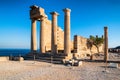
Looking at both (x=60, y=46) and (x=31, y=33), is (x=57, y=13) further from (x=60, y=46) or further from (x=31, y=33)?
(x=60, y=46)

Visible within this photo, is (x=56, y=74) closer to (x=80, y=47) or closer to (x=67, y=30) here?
(x=67, y=30)

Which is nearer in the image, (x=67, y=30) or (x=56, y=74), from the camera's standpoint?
(x=56, y=74)

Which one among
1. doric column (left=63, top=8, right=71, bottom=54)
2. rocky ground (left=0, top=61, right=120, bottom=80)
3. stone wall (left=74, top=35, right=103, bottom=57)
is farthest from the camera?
stone wall (left=74, top=35, right=103, bottom=57)

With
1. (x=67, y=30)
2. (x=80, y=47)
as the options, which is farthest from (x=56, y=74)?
(x=80, y=47)

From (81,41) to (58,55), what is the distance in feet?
52.3

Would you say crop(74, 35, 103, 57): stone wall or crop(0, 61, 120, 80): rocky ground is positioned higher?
crop(74, 35, 103, 57): stone wall

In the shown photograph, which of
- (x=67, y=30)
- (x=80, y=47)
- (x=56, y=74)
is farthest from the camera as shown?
(x=80, y=47)

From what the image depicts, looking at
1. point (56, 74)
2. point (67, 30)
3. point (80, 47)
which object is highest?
point (67, 30)

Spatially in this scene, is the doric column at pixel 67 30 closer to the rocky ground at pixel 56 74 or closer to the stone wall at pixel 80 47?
the stone wall at pixel 80 47

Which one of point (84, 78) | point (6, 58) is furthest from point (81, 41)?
point (84, 78)

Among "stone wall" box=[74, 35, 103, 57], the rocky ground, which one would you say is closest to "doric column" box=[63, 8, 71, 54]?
"stone wall" box=[74, 35, 103, 57]

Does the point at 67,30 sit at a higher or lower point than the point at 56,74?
higher

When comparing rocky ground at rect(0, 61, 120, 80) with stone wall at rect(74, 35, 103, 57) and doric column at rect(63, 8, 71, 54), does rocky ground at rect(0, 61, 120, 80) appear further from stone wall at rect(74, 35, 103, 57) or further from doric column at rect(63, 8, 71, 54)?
stone wall at rect(74, 35, 103, 57)

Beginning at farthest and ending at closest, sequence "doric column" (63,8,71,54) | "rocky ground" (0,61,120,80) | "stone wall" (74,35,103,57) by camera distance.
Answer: "stone wall" (74,35,103,57) → "doric column" (63,8,71,54) → "rocky ground" (0,61,120,80)
